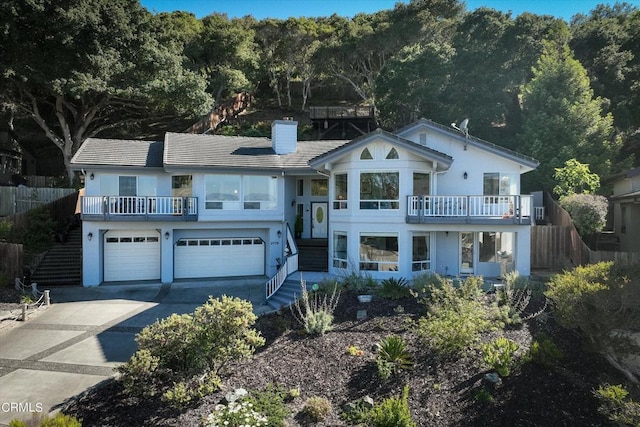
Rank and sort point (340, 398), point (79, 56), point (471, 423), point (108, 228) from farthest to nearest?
point (79, 56), point (108, 228), point (340, 398), point (471, 423)

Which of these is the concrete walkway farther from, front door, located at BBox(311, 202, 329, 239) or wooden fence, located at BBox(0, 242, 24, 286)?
front door, located at BBox(311, 202, 329, 239)

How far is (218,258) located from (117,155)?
22.8ft

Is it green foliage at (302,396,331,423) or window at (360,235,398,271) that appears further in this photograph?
window at (360,235,398,271)

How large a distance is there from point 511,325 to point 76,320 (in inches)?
544

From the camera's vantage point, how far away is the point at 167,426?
6.78 metres

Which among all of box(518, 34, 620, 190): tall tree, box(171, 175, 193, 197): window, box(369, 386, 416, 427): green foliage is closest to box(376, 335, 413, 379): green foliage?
box(369, 386, 416, 427): green foliage


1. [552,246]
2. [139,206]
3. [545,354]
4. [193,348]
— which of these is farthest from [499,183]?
[139,206]

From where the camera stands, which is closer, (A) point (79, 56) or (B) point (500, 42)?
(A) point (79, 56)

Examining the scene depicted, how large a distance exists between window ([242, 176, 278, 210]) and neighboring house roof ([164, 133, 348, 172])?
2.11ft

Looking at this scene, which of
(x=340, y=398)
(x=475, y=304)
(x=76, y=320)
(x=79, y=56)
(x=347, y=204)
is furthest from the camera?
(x=79, y=56)

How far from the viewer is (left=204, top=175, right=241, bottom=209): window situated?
1762cm

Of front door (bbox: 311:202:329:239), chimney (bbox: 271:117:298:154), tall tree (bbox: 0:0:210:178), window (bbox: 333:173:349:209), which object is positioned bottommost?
front door (bbox: 311:202:329:239)

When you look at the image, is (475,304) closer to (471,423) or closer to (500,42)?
(471,423)

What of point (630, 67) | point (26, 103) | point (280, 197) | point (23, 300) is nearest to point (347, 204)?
point (280, 197)
